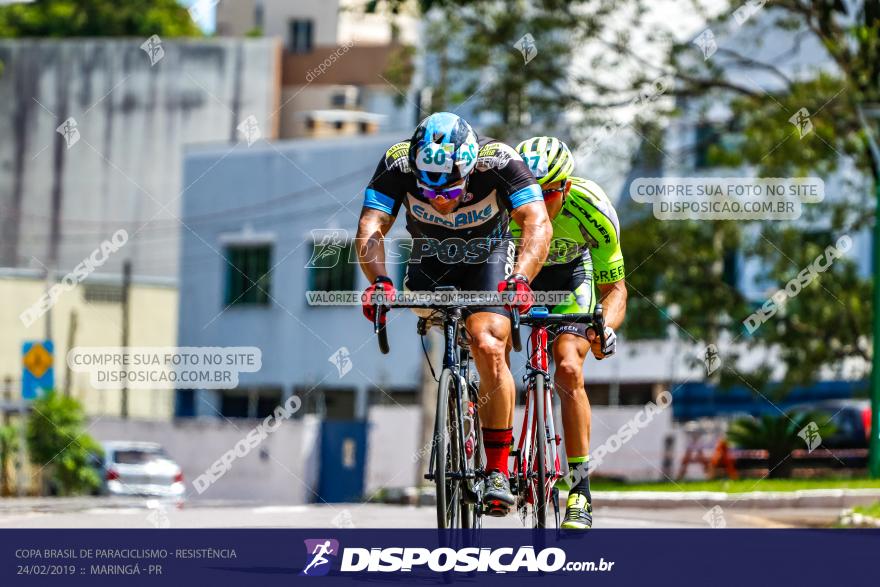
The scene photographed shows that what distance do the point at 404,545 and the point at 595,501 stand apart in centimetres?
907

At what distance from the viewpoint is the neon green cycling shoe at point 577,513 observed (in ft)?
26.2

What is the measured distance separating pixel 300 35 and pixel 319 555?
53.9 m

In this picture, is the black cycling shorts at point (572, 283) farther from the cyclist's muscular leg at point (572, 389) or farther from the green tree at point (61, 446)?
the green tree at point (61, 446)

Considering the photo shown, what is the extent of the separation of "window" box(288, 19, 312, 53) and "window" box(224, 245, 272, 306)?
64.1 feet

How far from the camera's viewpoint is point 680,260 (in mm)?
25312

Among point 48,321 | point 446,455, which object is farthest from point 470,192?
point 48,321

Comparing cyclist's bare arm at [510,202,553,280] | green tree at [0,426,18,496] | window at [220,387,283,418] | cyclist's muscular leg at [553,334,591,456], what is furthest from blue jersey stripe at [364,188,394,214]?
window at [220,387,283,418]

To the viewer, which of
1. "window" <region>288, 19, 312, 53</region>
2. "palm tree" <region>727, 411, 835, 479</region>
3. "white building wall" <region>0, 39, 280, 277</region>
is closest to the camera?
"palm tree" <region>727, 411, 835, 479</region>

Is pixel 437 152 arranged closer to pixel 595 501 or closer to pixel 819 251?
pixel 595 501

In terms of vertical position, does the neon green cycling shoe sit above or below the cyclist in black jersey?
below

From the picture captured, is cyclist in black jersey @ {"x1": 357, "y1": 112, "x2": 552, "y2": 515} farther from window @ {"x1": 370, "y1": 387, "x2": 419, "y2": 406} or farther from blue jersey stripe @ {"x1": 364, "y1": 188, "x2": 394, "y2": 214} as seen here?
window @ {"x1": 370, "y1": 387, "x2": 419, "y2": 406}

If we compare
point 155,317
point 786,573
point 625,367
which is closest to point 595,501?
point 786,573

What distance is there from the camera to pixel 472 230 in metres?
7.78

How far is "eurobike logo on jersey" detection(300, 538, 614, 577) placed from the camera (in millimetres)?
7109
